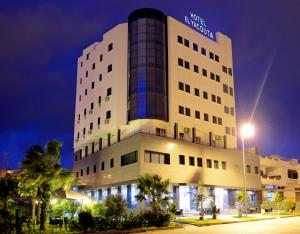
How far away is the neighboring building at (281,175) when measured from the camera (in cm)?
7181

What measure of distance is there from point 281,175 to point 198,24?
34.1 metres

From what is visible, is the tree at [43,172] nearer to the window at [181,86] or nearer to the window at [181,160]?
the window at [181,160]

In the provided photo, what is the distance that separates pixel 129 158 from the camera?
4903 centimetres

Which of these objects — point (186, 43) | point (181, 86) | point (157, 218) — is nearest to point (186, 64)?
point (186, 43)

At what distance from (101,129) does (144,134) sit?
43.2 ft

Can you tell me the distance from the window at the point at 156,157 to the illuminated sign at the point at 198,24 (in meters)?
24.2

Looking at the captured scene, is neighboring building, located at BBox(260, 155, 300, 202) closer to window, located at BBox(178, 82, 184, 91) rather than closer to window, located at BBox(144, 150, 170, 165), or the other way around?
window, located at BBox(178, 82, 184, 91)

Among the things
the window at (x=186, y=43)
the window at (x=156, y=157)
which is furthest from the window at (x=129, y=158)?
the window at (x=186, y=43)

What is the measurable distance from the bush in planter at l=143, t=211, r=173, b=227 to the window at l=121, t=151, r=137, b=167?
54.4 ft

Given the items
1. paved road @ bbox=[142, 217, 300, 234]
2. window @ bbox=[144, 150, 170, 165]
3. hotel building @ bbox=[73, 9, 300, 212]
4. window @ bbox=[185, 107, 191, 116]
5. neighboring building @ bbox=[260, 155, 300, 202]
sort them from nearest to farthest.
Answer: paved road @ bbox=[142, 217, 300, 234]
window @ bbox=[144, 150, 170, 165]
hotel building @ bbox=[73, 9, 300, 212]
window @ bbox=[185, 107, 191, 116]
neighboring building @ bbox=[260, 155, 300, 202]

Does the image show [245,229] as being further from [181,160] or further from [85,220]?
[181,160]

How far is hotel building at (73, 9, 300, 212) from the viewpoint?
50.2 m

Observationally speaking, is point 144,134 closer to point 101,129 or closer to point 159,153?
point 159,153

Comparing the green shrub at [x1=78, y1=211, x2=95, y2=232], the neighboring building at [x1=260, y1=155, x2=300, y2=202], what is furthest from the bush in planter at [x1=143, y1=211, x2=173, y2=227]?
the neighboring building at [x1=260, y1=155, x2=300, y2=202]
